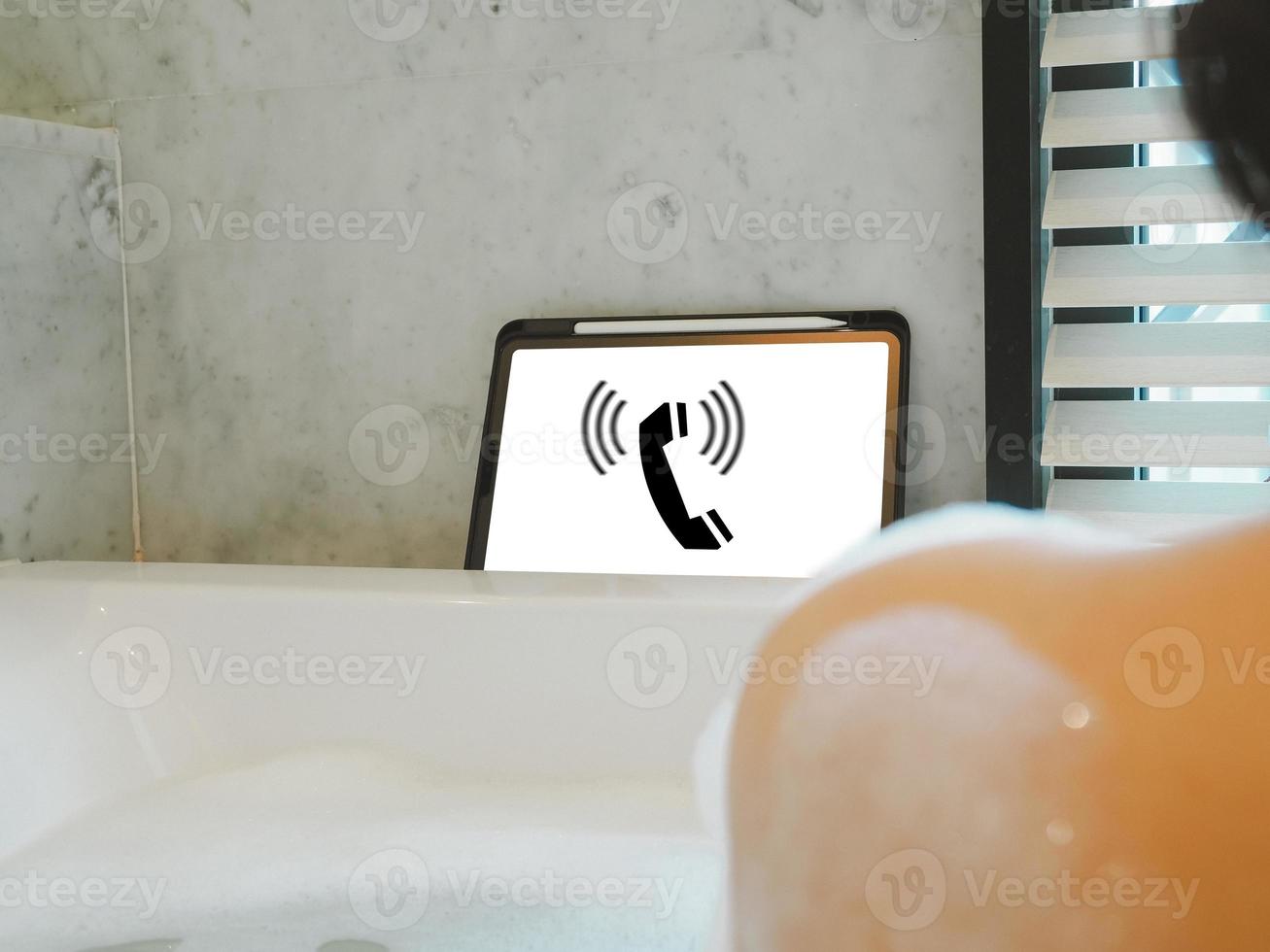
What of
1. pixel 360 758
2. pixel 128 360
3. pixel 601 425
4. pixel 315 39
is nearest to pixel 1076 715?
pixel 360 758

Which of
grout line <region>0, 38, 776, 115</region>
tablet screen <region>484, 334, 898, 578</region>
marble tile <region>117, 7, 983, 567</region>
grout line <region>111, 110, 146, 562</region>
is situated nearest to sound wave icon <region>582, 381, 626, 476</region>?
tablet screen <region>484, 334, 898, 578</region>

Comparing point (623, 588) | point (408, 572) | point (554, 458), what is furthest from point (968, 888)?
point (554, 458)

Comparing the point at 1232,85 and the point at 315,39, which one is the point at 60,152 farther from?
the point at 1232,85

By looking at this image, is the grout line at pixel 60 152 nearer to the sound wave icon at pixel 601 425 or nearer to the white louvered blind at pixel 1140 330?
the sound wave icon at pixel 601 425

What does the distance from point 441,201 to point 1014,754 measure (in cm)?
123

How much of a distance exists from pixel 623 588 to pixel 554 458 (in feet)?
0.93

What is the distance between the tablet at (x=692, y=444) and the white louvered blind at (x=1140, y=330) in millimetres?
161

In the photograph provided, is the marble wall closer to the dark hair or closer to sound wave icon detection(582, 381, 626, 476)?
sound wave icon detection(582, 381, 626, 476)

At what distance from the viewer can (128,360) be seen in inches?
57.8

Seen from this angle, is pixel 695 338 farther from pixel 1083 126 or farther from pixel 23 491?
pixel 23 491

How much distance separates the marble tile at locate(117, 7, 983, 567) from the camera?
1167 millimetres

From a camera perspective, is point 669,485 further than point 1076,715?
Yes

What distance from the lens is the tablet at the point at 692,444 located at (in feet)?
3.73

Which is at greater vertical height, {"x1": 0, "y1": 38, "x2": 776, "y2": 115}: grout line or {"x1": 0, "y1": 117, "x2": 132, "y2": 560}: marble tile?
{"x1": 0, "y1": 38, "x2": 776, "y2": 115}: grout line
